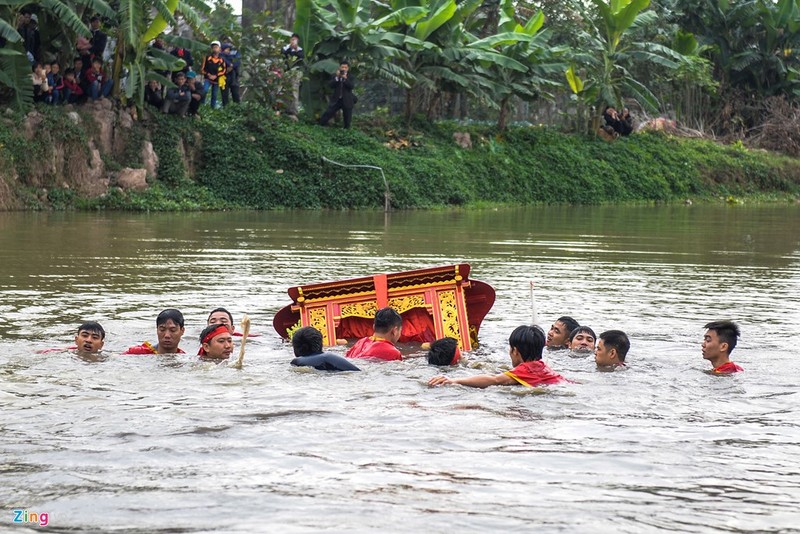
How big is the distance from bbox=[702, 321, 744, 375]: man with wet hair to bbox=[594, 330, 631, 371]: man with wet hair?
68cm

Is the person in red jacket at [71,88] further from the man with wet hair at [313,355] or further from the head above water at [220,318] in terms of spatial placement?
the man with wet hair at [313,355]

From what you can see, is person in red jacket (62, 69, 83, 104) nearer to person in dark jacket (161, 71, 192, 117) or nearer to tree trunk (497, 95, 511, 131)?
person in dark jacket (161, 71, 192, 117)

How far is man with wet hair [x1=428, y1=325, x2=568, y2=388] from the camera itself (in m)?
8.78

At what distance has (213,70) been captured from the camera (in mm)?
29922

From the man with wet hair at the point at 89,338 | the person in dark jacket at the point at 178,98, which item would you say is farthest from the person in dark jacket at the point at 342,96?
the man with wet hair at the point at 89,338

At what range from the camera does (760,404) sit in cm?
862

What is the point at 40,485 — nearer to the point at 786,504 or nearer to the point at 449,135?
the point at 786,504

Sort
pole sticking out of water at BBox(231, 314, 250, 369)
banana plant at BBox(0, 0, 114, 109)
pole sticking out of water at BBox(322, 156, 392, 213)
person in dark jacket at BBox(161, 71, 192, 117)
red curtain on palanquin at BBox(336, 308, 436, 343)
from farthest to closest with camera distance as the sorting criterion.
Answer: pole sticking out of water at BBox(322, 156, 392, 213) → person in dark jacket at BBox(161, 71, 192, 117) → banana plant at BBox(0, 0, 114, 109) → red curtain on palanquin at BBox(336, 308, 436, 343) → pole sticking out of water at BBox(231, 314, 250, 369)

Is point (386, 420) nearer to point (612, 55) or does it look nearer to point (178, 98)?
point (178, 98)

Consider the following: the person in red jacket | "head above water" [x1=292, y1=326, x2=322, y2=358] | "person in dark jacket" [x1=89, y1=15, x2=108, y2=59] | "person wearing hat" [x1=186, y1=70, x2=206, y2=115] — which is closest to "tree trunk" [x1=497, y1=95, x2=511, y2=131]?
"person wearing hat" [x1=186, y1=70, x2=206, y2=115]

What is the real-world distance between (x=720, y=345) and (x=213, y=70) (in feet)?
73.2

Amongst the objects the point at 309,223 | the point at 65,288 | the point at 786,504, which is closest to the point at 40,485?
the point at 786,504

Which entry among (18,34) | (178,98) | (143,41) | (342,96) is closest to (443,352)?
(18,34)

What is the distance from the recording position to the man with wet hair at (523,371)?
8781 mm
